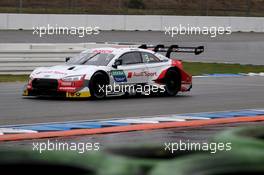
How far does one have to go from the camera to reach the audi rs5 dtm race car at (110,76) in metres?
17.4

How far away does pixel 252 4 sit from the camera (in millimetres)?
59844

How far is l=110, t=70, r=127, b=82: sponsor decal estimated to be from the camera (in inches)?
704

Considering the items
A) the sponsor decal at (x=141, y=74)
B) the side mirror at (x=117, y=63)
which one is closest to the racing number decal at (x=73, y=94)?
the side mirror at (x=117, y=63)

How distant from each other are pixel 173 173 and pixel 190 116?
11701 mm

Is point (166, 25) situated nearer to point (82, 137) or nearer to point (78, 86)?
point (78, 86)

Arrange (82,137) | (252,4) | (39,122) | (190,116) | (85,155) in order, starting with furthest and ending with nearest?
(252,4) < (190,116) < (39,122) < (82,137) < (85,155)

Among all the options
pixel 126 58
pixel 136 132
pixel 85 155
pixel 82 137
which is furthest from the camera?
pixel 126 58

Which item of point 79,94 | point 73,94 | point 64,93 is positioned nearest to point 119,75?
point 79,94

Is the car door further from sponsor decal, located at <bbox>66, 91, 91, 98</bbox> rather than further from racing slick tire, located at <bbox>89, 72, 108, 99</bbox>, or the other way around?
sponsor decal, located at <bbox>66, 91, 91, 98</bbox>

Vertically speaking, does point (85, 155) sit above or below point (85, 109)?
above

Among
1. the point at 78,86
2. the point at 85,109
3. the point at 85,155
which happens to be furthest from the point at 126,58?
the point at 85,155

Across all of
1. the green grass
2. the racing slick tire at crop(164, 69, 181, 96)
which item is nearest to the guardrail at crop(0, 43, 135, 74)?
the green grass

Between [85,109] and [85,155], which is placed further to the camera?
[85,109]

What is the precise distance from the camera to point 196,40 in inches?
1797
